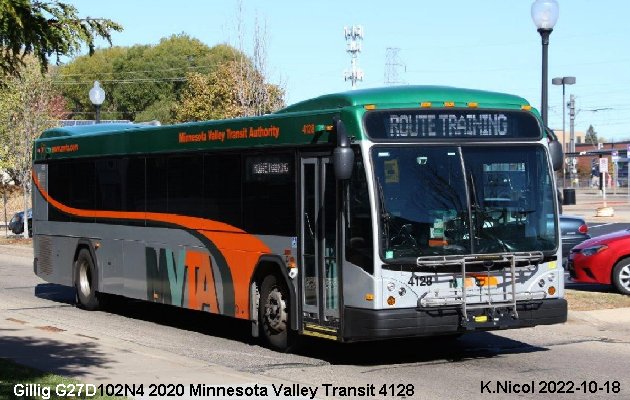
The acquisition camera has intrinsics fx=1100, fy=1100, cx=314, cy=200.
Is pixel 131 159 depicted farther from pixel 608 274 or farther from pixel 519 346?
pixel 608 274

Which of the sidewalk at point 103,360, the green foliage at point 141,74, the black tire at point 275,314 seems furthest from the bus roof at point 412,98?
the green foliage at point 141,74

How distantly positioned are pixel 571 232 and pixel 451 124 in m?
15.8

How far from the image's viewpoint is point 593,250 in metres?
20.5

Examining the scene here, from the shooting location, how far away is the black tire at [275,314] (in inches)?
543

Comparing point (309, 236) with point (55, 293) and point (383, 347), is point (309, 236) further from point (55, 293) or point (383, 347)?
point (55, 293)

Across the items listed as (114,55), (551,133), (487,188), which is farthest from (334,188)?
(114,55)

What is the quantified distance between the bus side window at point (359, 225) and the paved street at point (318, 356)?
4.19 feet

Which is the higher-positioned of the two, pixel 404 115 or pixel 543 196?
pixel 404 115

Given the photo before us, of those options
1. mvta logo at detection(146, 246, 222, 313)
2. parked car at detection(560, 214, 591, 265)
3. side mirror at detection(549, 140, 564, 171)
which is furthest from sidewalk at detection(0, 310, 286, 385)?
parked car at detection(560, 214, 591, 265)

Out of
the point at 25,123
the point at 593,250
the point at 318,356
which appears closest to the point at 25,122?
the point at 25,123

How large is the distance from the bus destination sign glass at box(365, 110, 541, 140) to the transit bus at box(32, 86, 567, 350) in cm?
1

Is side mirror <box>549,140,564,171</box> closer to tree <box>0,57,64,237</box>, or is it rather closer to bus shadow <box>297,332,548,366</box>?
bus shadow <box>297,332,548,366</box>

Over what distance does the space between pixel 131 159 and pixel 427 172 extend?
23.8ft

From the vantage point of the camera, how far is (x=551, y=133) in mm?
13516
